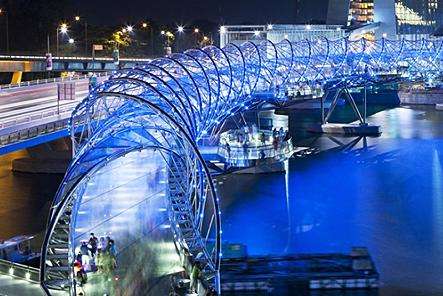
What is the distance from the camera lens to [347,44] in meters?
30.6

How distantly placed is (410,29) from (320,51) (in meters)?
26.9

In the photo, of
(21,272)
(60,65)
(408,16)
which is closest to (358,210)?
(21,272)

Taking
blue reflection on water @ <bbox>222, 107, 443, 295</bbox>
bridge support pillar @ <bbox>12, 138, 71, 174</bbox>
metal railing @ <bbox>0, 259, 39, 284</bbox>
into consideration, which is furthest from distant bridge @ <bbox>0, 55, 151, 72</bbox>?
metal railing @ <bbox>0, 259, 39, 284</bbox>

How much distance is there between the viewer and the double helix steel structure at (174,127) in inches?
358

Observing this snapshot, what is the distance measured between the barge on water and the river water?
0.44 meters

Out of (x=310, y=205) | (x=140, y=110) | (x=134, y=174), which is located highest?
(x=140, y=110)

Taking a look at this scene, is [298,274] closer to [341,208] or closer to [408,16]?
[341,208]

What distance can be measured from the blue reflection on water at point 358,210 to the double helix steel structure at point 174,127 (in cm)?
119

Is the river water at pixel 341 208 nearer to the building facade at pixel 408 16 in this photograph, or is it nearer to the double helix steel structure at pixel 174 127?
the double helix steel structure at pixel 174 127

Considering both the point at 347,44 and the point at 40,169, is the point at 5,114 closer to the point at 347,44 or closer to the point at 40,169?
the point at 40,169

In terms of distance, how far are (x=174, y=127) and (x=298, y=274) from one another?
288 cm

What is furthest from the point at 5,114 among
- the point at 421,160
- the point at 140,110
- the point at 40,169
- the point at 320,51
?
the point at 320,51

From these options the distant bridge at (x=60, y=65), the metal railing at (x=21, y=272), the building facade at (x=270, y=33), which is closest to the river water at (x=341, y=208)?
the metal railing at (x=21, y=272)

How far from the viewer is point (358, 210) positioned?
16844 millimetres
